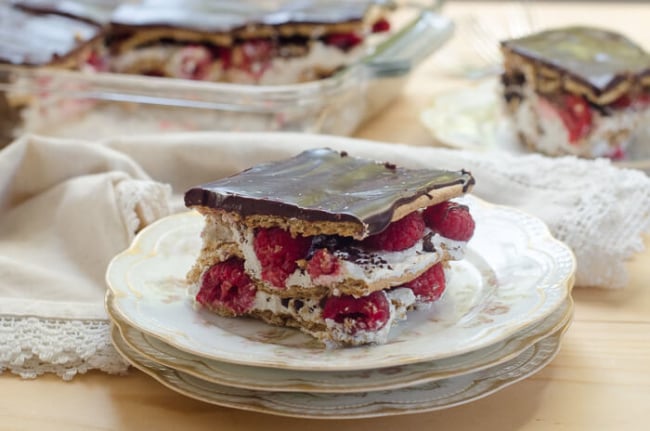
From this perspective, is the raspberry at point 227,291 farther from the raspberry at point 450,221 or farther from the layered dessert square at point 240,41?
the layered dessert square at point 240,41

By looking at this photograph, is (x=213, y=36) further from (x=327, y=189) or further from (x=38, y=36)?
(x=327, y=189)

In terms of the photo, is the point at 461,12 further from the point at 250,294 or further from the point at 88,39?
the point at 250,294

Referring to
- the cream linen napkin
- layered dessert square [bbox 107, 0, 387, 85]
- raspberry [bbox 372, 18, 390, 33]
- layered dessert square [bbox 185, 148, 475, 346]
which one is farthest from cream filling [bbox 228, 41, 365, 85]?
layered dessert square [bbox 185, 148, 475, 346]

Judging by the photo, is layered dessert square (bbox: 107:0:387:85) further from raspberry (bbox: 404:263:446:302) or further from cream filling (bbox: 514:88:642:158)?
raspberry (bbox: 404:263:446:302)

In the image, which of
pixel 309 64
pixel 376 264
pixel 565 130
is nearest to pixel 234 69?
pixel 309 64

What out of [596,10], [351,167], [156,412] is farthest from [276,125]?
[596,10]
